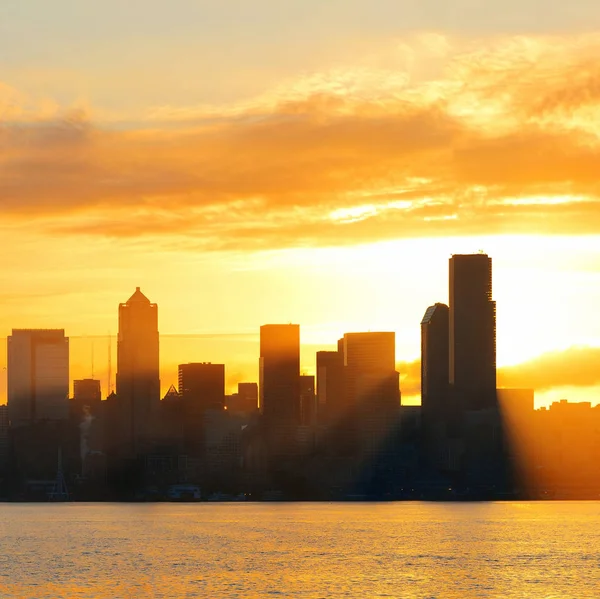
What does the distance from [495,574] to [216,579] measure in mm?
38761

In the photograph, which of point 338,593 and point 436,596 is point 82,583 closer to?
point 338,593

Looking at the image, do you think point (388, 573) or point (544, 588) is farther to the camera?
point (388, 573)

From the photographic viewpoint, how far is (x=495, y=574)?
18138cm

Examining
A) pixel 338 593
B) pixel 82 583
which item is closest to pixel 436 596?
pixel 338 593

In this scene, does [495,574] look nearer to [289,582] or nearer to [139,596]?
[289,582]

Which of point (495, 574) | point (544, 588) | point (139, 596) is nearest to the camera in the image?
point (139, 596)

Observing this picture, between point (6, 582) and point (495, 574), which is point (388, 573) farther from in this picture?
point (6, 582)

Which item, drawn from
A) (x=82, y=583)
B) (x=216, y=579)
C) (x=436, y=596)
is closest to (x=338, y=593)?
(x=436, y=596)

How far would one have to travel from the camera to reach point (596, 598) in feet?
500

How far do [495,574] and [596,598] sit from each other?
30090mm

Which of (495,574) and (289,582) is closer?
(289,582)

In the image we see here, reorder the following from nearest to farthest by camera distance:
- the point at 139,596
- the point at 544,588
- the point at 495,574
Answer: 1. the point at 139,596
2. the point at 544,588
3. the point at 495,574

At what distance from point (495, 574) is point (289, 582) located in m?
31.0

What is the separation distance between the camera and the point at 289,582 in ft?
552
